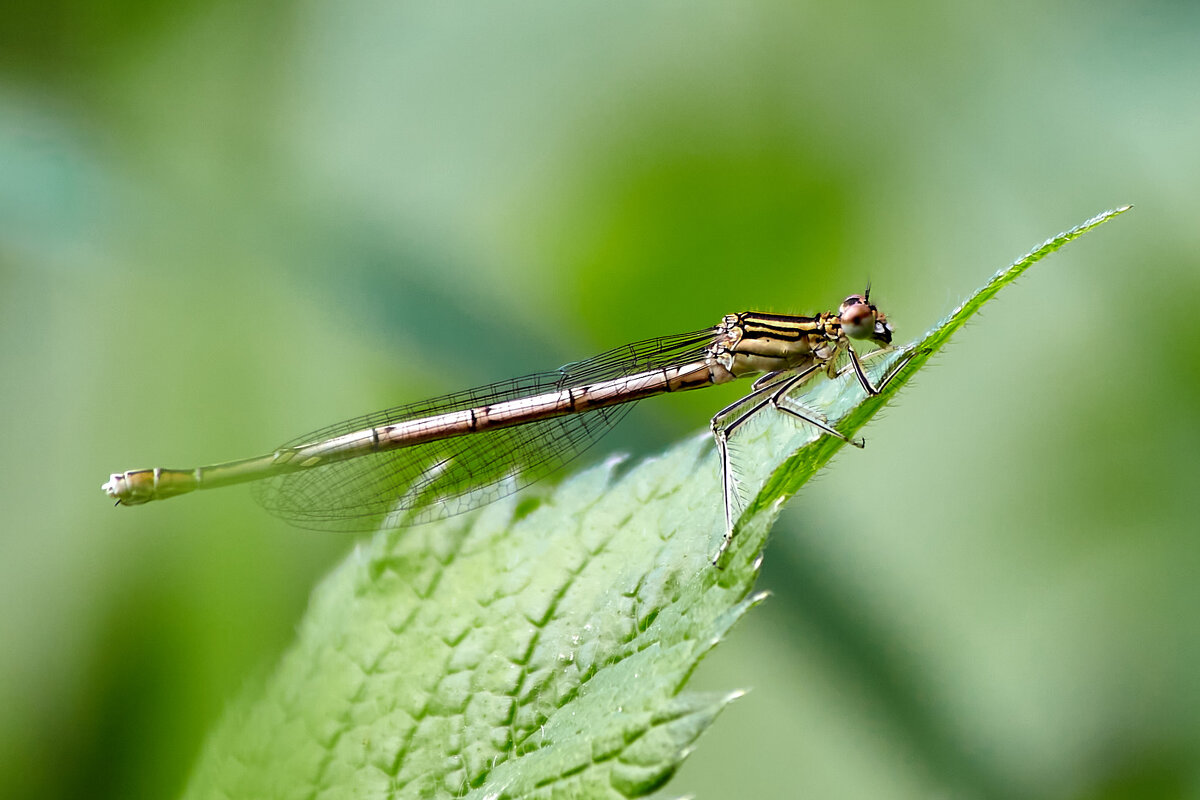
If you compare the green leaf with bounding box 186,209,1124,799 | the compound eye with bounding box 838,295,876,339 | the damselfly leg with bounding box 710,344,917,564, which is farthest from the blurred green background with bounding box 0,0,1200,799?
the green leaf with bounding box 186,209,1124,799


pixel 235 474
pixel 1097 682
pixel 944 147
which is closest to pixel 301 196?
pixel 235 474

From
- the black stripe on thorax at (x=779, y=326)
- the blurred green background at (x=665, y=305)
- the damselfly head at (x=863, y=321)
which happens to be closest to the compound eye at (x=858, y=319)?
the damselfly head at (x=863, y=321)

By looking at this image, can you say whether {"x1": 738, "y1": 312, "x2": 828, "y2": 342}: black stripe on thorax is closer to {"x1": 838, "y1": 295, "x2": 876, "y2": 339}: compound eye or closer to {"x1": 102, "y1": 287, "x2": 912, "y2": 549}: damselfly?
{"x1": 102, "y1": 287, "x2": 912, "y2": 549}: damselfly

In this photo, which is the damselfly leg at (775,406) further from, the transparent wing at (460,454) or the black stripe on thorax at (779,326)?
the transparent wing at (460,454)

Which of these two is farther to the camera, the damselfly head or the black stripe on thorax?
the black stripe on thorax

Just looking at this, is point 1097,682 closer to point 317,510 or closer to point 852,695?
point 852,695

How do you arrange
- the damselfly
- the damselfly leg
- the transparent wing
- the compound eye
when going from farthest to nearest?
the transparent wing, the damselfly, the compound eye, the damselfly leg
